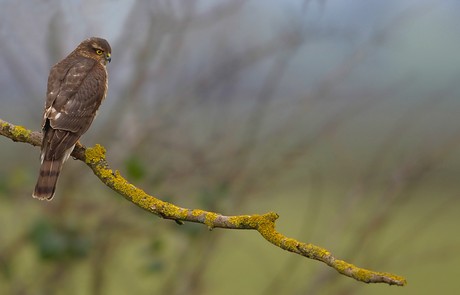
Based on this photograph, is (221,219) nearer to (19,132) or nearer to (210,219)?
(210,219)

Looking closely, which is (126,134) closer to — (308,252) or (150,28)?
(150,28)

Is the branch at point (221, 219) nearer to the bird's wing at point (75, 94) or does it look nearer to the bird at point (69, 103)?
the bird at point (69, 103)

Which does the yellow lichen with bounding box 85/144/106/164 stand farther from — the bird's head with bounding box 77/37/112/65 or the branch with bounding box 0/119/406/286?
the bird's head with bounding box 77/37/112/65

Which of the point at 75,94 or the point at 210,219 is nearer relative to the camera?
the point at 210,219

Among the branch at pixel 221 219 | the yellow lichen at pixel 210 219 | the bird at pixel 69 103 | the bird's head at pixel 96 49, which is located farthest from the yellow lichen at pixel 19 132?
the bird's head at pixel 96 49

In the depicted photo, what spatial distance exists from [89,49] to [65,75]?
458mm

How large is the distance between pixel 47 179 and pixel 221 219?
1.20 meters

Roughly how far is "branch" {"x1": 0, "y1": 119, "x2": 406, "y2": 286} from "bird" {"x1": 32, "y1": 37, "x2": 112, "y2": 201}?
35 centimetres

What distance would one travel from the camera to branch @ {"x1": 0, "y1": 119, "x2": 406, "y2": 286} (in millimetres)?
1966

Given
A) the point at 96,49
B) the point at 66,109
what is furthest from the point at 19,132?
the point at 96,49

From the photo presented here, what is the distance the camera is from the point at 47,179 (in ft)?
10.2

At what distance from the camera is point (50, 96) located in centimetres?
342

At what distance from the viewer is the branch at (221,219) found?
197cm

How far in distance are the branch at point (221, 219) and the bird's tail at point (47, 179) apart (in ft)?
1.12
